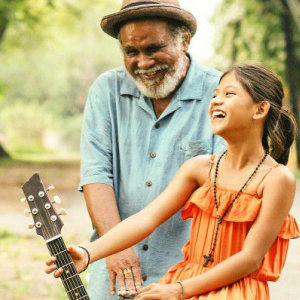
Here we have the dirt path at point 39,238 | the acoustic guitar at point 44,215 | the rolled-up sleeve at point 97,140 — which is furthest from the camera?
the dirt path at point 39,238

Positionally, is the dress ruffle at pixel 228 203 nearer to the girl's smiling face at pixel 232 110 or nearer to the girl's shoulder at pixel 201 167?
the girl's shoulder at pixel 201 167

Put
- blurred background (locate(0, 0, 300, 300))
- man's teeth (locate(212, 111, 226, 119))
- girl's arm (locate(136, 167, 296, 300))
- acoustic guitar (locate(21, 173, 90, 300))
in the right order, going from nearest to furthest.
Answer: girl's arm (locate(136, 167, 296, 300))
man's teeth (locate(212, 111, 226, 119))
acoustic guitar (locate(21, 173, 90, 300))
blurred background (locate(0, 0, 300, 300))

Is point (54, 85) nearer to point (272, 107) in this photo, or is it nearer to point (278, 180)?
point (272, 107)

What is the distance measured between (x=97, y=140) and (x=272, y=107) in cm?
106

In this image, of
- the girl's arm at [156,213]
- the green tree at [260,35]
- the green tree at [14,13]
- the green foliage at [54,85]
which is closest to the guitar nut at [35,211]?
the girl's arm at [156,213]

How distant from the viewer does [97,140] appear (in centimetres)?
334

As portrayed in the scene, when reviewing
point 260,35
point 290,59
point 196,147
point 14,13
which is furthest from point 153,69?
point 14,13

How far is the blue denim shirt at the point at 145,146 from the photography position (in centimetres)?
328

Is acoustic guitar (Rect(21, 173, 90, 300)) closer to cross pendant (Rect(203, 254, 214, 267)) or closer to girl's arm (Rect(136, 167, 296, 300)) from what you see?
girl's arm (Rect(136, 167, 296, 300))

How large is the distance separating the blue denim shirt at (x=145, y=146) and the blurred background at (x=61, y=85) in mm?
486

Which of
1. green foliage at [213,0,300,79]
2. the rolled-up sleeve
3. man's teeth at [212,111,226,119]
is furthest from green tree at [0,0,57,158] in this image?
man's teeth at [212,111,226,119]

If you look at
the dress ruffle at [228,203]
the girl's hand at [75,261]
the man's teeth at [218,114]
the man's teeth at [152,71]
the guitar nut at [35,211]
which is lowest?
the girl's hand at [75,261]

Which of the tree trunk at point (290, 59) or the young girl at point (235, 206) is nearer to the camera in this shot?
the young girl at point (235, 206)

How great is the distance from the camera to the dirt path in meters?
5.84
